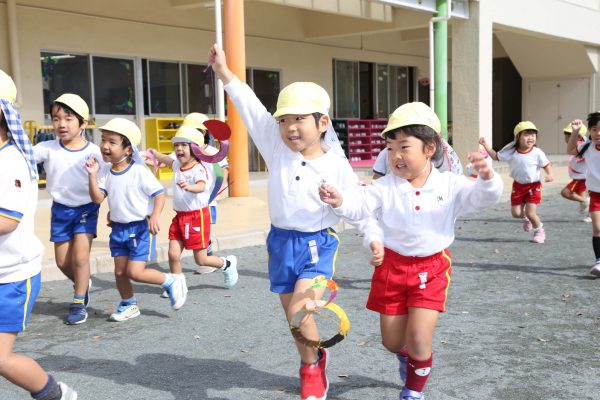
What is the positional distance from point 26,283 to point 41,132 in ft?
37.1

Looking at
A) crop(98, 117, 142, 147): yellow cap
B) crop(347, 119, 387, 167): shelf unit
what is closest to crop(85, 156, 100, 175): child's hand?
crop(98, 117, 142, 147): yellow cap

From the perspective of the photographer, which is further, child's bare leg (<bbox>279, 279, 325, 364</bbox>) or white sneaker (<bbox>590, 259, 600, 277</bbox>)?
white sneaker (<bbox>590, 259, 600, 277</bbox>)

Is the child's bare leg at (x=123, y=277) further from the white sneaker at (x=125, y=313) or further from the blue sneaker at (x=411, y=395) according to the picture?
the blue sneaker at (x=411, y=395)

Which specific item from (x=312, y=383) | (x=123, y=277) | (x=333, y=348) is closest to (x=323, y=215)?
(x=312, y=383)

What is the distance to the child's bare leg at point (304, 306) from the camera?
3.66 m

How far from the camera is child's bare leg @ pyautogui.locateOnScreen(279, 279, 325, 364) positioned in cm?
366

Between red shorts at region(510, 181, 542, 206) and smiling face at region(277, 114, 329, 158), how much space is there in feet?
20.9

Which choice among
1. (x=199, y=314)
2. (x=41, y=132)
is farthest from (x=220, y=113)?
(x=199, y=314)

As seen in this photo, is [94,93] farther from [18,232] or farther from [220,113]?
[18,232]

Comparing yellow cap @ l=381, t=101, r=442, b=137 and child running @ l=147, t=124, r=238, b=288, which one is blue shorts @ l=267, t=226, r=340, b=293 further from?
child running @ l=147, t=124, r=238, b=288

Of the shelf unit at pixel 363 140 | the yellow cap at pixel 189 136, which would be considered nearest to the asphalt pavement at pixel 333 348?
the yellow cap at pixel 189 136

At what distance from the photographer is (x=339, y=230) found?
10.4 metres

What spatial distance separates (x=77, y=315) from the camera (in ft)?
18.2

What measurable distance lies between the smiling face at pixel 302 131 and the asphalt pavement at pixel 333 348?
53.2 inches
